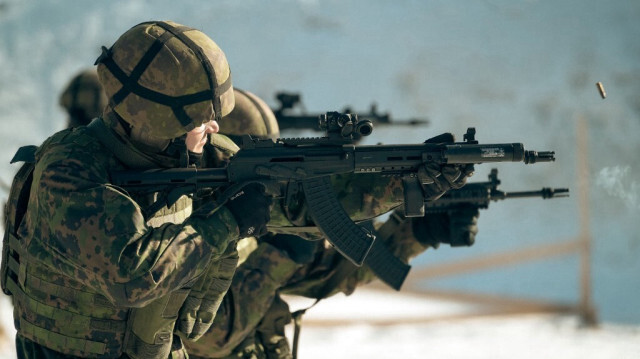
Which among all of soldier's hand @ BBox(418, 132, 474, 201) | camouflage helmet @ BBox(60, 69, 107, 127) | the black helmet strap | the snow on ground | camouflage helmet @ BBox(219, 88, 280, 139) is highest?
camouflage helmet @ BBox(60, 69, 107, 127)

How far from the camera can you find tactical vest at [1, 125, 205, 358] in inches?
172

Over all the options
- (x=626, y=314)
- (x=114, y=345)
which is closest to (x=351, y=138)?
(x=114, y=345)

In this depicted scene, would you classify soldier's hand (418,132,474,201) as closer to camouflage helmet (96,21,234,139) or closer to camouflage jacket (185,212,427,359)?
camouflage helmet (96,21,234,139)

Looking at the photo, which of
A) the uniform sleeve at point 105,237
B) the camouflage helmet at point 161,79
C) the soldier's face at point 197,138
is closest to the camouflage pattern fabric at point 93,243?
the uniform sleeve at point 105,237

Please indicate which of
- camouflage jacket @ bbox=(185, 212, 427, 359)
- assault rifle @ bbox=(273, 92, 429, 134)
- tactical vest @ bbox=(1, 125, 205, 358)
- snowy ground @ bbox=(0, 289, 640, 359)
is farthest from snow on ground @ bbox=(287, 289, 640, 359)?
tactical vest @ bbox=(1, 125, 205, 358)

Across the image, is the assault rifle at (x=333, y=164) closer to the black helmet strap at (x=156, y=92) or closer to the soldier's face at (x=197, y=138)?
the soldier's face at (x=197, y=138)

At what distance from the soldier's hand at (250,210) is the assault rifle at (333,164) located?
8cm

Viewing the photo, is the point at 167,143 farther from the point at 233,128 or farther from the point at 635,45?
the point at 635,45

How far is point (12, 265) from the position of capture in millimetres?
4566

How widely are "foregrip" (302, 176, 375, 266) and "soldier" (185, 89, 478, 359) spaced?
1.14 metres

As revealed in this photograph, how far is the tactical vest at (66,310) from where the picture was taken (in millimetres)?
4367

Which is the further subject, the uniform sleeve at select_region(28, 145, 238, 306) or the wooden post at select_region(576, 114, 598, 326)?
the wooden post at select_region(576, 114, 598, 326)

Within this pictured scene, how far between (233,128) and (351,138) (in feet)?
7.15

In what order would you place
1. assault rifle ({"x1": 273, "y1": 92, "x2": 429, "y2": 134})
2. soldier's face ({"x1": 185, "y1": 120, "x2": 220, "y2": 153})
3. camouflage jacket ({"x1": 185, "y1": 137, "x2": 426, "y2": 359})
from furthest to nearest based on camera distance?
assault rifle ({"x1": 273, "y1": 92, "x2": 429, "y2": 134}) → camouflage jacket ({"x1": 185, "y1": 137, "x2": 426, "y2": 359}) → soldier's face ({"x1": 185, "y1": 120, "x2": 220, "y2": 153})
